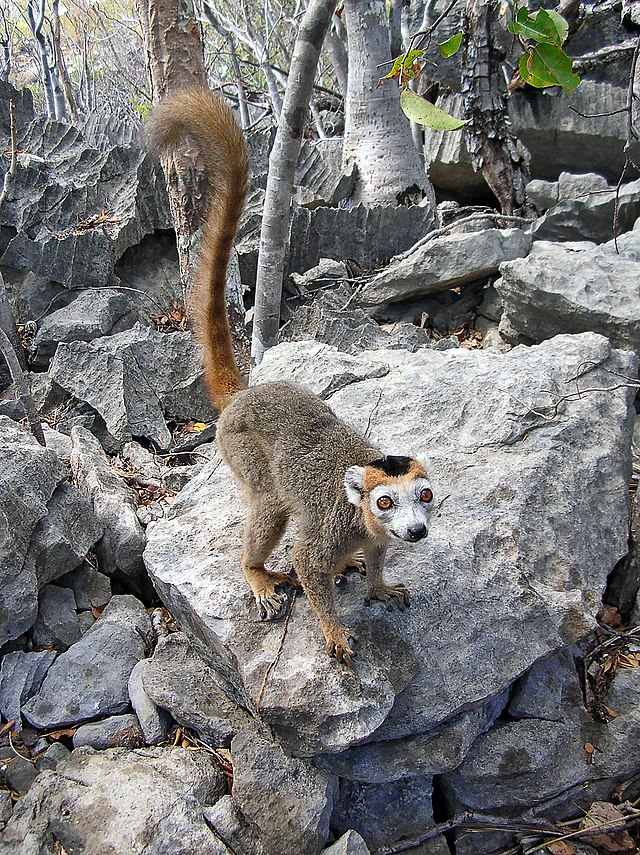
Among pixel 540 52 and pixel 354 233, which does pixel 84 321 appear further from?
pixel 540 52

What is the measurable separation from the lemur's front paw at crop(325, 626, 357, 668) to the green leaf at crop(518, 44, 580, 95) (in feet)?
7.17

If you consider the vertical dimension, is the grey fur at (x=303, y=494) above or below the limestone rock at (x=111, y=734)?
above

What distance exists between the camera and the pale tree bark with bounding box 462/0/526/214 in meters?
7.60

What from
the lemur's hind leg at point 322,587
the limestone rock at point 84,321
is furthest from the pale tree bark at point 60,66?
the lemur's hind leg at point 322,587

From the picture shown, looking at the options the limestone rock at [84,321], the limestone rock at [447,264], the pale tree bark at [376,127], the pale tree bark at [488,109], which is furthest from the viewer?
the pale tree bark at [376,127]

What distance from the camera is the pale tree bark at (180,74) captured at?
582 centimetres

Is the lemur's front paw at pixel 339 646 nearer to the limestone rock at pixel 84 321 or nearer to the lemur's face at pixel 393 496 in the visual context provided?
the lemur's face at pixel 393 496

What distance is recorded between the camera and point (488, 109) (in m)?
7.64

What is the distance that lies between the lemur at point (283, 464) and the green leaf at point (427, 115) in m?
1.28

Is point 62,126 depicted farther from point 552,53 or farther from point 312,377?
point 552,53

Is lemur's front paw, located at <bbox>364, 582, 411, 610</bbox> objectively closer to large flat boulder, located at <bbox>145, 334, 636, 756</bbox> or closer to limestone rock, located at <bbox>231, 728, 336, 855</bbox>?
large flat boulder, located at <bbox>145, 334, 636, 756</bbox>

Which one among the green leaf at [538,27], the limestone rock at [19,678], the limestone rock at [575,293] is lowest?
the limestone rock at [19,678]

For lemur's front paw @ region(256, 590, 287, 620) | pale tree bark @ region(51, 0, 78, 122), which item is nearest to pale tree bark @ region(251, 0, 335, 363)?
lemur's front paw @ region(256, 590, 287, 620)

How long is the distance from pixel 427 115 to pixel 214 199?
1.71 m
